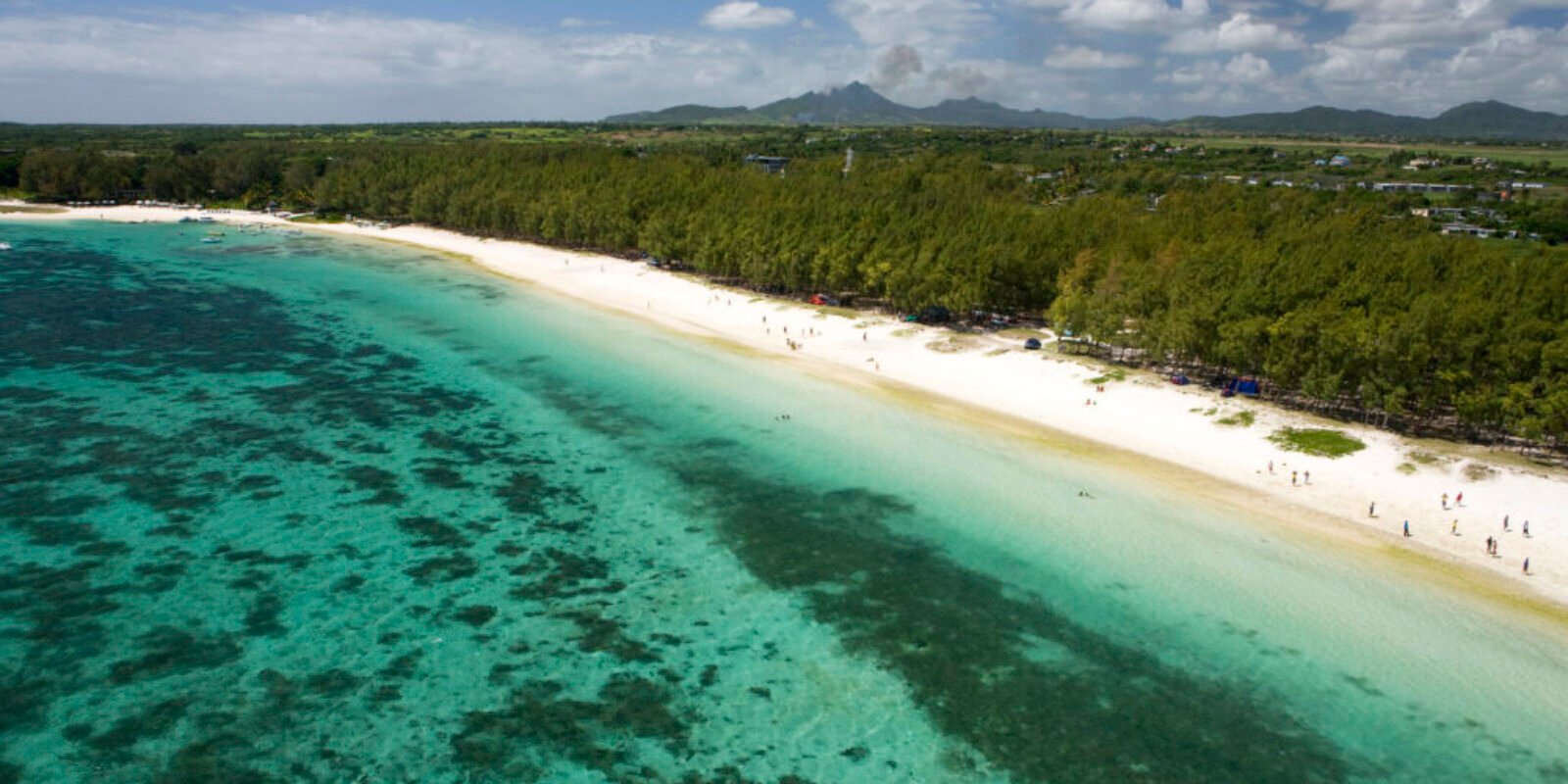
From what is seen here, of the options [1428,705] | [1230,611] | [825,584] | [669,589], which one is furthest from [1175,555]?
[669,589]

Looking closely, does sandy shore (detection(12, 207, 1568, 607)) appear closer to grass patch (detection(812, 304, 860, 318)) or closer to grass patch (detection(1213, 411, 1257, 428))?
grass patch (detection(1213, 411, 1257, 428))

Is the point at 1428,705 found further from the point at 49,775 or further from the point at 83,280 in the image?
the point at 83,280

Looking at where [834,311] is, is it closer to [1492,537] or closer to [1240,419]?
[1240,419]

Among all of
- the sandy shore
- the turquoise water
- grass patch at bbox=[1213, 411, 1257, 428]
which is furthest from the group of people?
grass patch at bbox=[1213, 411, 1257, 428]

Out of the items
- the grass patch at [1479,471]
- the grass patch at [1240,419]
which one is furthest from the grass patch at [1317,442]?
the grass patch at [1479,471]

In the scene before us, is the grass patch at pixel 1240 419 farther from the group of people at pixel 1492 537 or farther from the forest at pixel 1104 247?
the group of people at pixel 1492 537

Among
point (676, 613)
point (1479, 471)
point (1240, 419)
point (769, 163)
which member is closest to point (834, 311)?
point (1240, 419)
